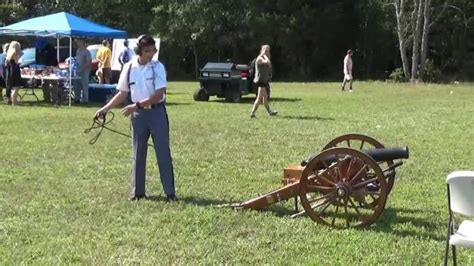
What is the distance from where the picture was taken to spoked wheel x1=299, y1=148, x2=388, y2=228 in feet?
19.9

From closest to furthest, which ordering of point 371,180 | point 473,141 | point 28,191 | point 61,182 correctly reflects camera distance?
point 371,180
point 28,191
point 61,182
point 473,141

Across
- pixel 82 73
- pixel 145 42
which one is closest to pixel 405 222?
pixel 145 42

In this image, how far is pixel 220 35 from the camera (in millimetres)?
41844

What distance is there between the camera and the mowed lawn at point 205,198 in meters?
5.47

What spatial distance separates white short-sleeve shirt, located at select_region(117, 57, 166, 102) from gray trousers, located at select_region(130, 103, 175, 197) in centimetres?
17

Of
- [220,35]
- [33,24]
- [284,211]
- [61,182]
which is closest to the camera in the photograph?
[284,211]

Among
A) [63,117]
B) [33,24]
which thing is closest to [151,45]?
[63,117]

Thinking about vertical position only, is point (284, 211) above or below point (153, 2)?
below

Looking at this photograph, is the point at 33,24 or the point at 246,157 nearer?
the point at 246,157

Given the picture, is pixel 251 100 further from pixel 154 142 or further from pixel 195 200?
pixel 154 142

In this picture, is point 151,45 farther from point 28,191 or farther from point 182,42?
point 182,42

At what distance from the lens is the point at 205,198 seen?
7430 mm

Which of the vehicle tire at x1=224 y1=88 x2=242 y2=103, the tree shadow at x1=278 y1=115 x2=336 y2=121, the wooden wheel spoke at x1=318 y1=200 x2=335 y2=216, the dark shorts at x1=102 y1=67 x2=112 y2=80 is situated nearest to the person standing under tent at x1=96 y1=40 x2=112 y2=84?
the dark shorts at x1=102 y1=67 x2=112 y2=80

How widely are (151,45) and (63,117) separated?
9.00m
